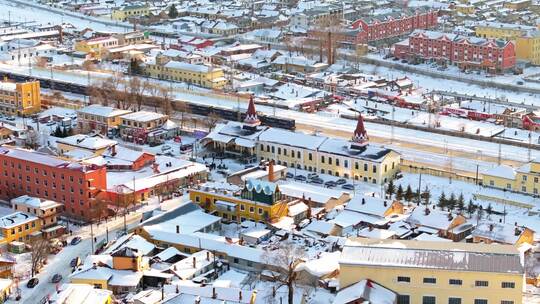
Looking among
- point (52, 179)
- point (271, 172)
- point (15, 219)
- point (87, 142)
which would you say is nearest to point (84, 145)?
point (87, 142)

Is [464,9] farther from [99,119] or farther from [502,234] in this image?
[502,234]

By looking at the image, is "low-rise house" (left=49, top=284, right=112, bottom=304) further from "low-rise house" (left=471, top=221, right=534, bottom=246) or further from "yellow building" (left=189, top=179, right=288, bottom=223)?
"low-rise house" (left=471, top=221, right=534, bottom=246)

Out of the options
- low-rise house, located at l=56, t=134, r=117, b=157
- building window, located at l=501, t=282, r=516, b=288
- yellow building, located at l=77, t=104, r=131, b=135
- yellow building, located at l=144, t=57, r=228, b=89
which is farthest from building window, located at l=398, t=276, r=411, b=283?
yellow building, located at l=144, t=57, r=228, b=89

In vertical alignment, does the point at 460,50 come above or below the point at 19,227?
above

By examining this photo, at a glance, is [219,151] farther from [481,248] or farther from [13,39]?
[13,39]

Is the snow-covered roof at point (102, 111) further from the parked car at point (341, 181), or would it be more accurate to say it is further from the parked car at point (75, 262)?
the parked car at point (75, 262)

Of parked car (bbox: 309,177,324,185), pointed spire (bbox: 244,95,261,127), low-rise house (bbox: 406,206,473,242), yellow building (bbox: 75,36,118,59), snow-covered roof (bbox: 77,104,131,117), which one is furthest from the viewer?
yellow building (bbox: 75,36,118,59)

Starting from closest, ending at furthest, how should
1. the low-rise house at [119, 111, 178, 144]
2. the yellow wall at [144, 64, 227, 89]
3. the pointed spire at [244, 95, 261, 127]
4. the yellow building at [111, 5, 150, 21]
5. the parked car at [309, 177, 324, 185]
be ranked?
the parked car at [309, 177, 324, 185] → the pointed spire at [244, 95, 261, 127] → the low-rise house at [119, 111, 178, 144] → the yellow wall at [144, 64, 227, 89] → the yellow building at [111, 5, 150, 21]
